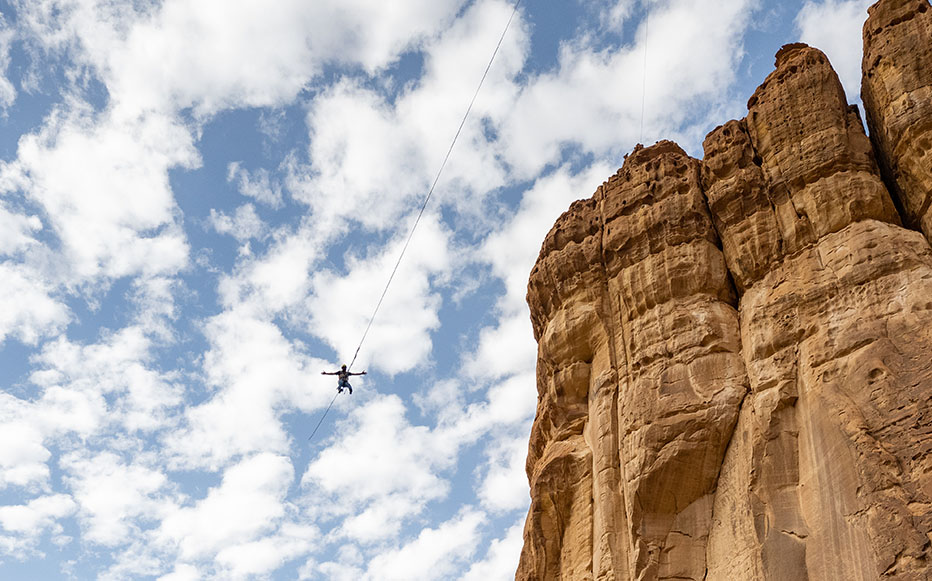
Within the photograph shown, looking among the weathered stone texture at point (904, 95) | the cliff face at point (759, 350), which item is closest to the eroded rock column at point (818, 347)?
the cliff face at point (759, 350)

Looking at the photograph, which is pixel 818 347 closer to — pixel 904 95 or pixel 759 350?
pixel 759 350

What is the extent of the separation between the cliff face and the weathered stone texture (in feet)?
0.17

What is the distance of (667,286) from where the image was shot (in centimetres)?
2412

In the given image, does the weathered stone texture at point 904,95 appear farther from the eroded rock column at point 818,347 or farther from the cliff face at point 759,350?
the eroded rock column at point 818,347

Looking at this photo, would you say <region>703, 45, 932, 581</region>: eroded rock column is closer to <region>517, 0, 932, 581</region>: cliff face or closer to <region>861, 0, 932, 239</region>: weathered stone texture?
<region>517, 0, 932, 581</region>: cliff face

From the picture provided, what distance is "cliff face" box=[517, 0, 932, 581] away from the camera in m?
18.1

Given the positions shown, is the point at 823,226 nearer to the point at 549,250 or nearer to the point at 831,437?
the point at 831,437

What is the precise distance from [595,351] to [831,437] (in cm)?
829

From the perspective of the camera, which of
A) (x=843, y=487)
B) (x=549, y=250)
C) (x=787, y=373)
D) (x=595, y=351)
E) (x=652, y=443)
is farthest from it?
(x=549, y=250)

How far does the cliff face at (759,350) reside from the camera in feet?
59.4

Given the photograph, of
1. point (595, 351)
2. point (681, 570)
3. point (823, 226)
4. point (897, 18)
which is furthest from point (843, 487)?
point (897, 18)

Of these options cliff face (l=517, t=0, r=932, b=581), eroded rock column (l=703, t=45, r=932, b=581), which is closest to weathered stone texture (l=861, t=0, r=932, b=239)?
cliff face (l=517, t=0, r=932, b=581)

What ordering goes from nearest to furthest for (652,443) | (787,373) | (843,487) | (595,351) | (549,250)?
(843,487) → (787,373) → (652,443) → (595,351) → (549,250)

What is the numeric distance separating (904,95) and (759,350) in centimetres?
686
